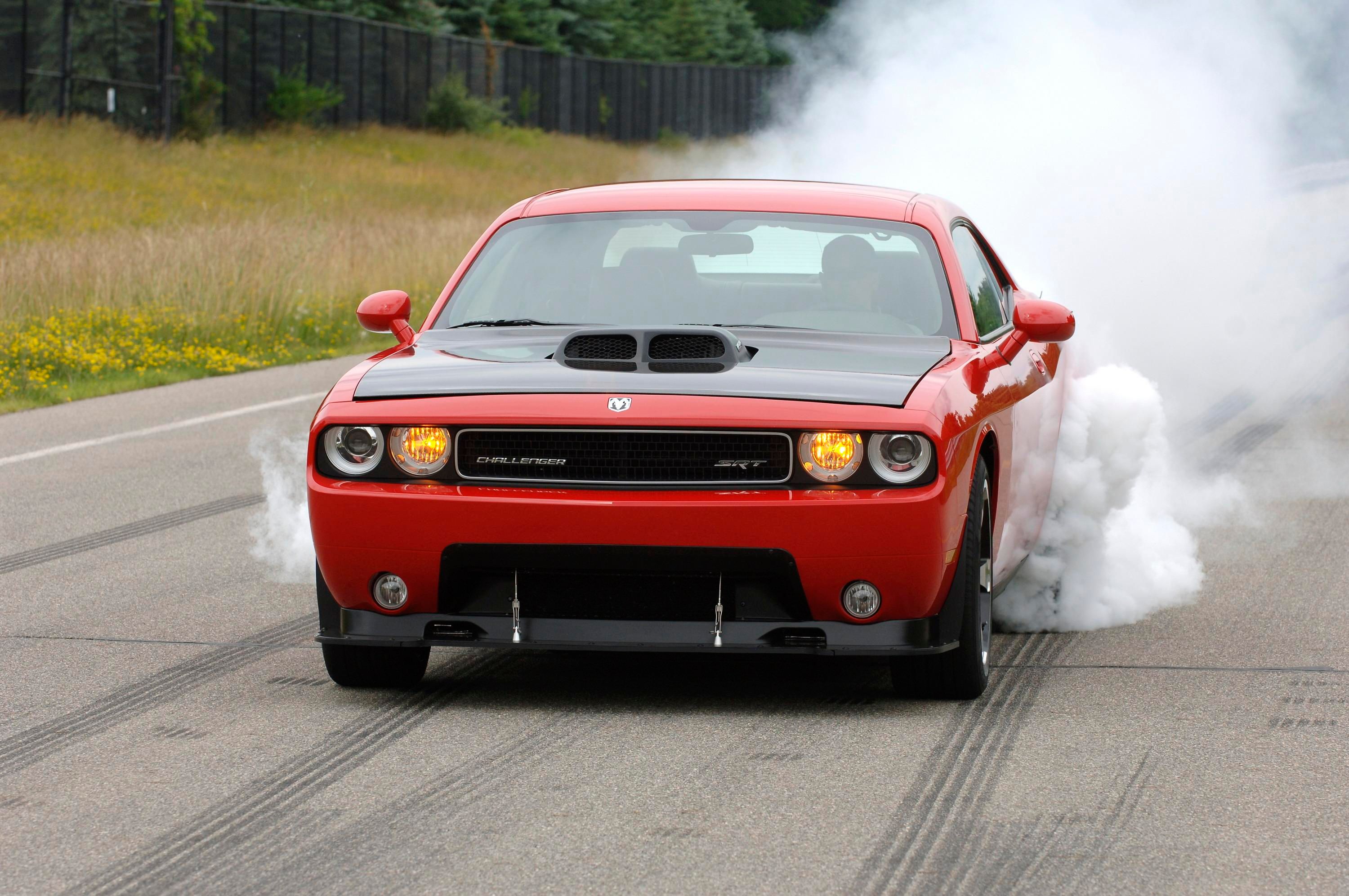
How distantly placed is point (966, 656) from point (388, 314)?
2.13 meters

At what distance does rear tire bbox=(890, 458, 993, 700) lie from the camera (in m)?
5.61

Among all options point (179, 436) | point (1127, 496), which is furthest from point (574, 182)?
point (1127, 496)

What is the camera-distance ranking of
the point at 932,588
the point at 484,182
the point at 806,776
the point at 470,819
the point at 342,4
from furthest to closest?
the point at 342,4
the point at 484,182
the point at 932,588
the point at 806,776
the point at 470,819

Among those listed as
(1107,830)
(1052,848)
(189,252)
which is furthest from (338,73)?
Answer: (1052,848)

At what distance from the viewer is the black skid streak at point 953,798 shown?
4.23 metres

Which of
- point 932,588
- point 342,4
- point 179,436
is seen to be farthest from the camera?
point 342,4

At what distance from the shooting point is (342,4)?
202ft

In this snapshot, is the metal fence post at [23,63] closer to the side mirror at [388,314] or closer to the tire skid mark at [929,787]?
the side mirror at [388,314]

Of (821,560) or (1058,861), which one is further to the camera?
(821,560)

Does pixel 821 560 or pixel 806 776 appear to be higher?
pixel 821 560

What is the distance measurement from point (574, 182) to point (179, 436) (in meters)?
45.1

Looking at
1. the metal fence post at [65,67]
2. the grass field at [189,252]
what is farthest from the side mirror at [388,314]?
the metal fence post at [65,67]

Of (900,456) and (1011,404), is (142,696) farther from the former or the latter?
(1011,404)

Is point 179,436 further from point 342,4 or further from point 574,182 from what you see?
point 342,4
